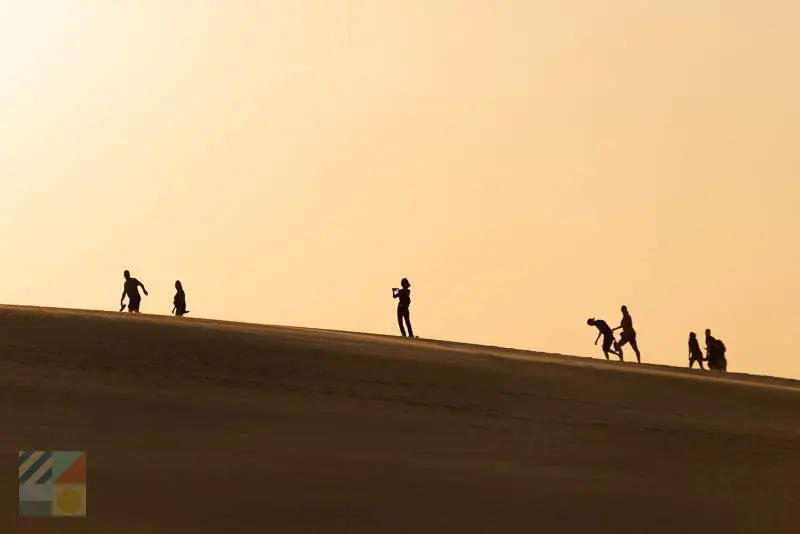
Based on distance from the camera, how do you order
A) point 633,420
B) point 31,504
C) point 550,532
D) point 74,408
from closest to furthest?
point 31,504, point 550,532, point 74,408, point 633,420

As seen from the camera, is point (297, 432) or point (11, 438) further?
point (297, 432)

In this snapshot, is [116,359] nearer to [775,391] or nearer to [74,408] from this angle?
[74,408]

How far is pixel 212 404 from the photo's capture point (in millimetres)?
16016

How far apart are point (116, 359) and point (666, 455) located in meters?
7.65

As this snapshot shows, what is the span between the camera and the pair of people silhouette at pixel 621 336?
76.9 feet

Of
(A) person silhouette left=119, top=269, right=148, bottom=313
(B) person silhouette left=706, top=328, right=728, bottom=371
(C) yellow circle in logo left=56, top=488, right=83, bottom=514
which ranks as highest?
(A) person silhouette left=119, top=269, right=148, bottom=313

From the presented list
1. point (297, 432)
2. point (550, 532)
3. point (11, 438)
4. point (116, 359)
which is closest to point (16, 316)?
point (116, 359)

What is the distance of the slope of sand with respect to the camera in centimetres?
1428

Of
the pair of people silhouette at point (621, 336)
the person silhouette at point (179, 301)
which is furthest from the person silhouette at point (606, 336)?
the person silhouette at point (179, 301)

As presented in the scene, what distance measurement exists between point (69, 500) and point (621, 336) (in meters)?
12.8

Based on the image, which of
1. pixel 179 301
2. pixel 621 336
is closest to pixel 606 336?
pixel 621 336
